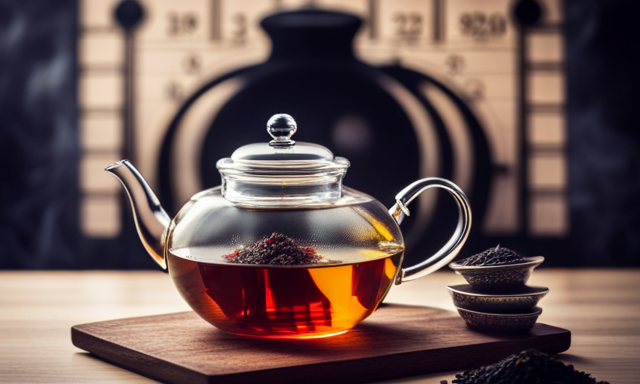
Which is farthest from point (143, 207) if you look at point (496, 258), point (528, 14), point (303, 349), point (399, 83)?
point (528, 14)

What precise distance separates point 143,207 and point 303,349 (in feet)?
1.10

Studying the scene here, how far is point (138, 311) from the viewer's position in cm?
133

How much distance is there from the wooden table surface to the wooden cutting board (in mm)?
21

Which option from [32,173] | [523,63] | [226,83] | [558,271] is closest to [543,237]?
[558,271]

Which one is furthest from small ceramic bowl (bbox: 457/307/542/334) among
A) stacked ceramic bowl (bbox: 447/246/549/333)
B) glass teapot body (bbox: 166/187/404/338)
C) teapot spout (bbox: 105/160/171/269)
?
teapot spout (bbox: 105/160/171/269)

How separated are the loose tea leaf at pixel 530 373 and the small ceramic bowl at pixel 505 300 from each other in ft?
0.54

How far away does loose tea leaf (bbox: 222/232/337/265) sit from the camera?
89 cm

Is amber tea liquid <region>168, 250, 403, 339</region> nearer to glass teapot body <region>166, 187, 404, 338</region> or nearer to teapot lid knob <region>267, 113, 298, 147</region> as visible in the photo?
glass teapot body <region>166, 187, 404, 338</region>

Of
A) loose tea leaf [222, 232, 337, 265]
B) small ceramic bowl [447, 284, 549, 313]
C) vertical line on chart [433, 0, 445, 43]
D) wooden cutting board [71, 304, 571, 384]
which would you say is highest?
vertical line on chart [433, 0, 445, 43]

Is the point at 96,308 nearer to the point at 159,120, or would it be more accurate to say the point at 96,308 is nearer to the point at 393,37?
the point at 159,120

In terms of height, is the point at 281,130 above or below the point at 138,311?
Answer: above

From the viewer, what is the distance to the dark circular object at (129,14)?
1.99 metres

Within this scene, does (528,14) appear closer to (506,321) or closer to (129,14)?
(129,14)

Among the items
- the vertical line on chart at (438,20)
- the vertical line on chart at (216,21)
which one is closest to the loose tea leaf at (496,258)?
the vertical line on chart at (438,20)
